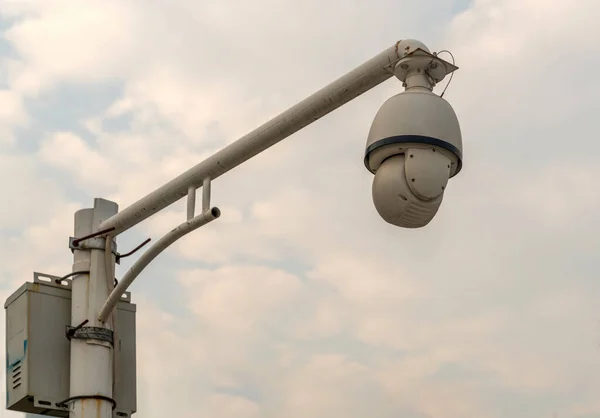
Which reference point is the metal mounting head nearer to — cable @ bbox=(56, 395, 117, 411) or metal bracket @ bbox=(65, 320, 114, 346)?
metal bracket @ bbox=(65, 320, 114, 346)

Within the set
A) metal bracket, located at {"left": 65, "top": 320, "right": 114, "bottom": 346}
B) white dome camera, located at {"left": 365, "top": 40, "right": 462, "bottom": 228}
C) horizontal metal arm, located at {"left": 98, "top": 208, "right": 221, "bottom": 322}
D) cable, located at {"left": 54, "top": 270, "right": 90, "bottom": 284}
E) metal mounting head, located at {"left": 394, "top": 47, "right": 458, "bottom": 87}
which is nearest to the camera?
white dome camera, located at {"left": 365, "top": 40, "right": 462, "bottom": 228}

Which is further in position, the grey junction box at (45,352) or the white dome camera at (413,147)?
the grey junction box at (45,352)

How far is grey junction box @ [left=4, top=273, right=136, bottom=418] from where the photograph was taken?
9555 mm

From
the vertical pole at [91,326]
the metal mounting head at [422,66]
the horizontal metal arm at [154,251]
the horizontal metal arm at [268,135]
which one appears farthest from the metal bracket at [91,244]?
the metal mounting head at [422,66]

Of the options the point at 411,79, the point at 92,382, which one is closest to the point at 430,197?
the point at 411,79

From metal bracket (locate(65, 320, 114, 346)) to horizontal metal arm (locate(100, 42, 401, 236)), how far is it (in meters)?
0.83

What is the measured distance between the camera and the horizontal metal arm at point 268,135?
8.21 m

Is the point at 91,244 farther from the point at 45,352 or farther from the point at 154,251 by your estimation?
the point at 154,251

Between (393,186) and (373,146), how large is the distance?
1.18ft

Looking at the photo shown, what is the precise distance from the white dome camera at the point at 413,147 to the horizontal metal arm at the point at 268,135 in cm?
17

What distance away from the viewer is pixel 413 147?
8.02 meters

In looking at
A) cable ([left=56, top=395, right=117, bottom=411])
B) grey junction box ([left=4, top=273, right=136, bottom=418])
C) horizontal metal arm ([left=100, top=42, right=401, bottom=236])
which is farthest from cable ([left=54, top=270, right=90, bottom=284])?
cable ([left=56, top=395, right=117, bottom=411])

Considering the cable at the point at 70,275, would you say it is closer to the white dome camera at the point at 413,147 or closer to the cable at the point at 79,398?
the cable at the point at 79,398

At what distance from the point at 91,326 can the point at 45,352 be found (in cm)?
41
